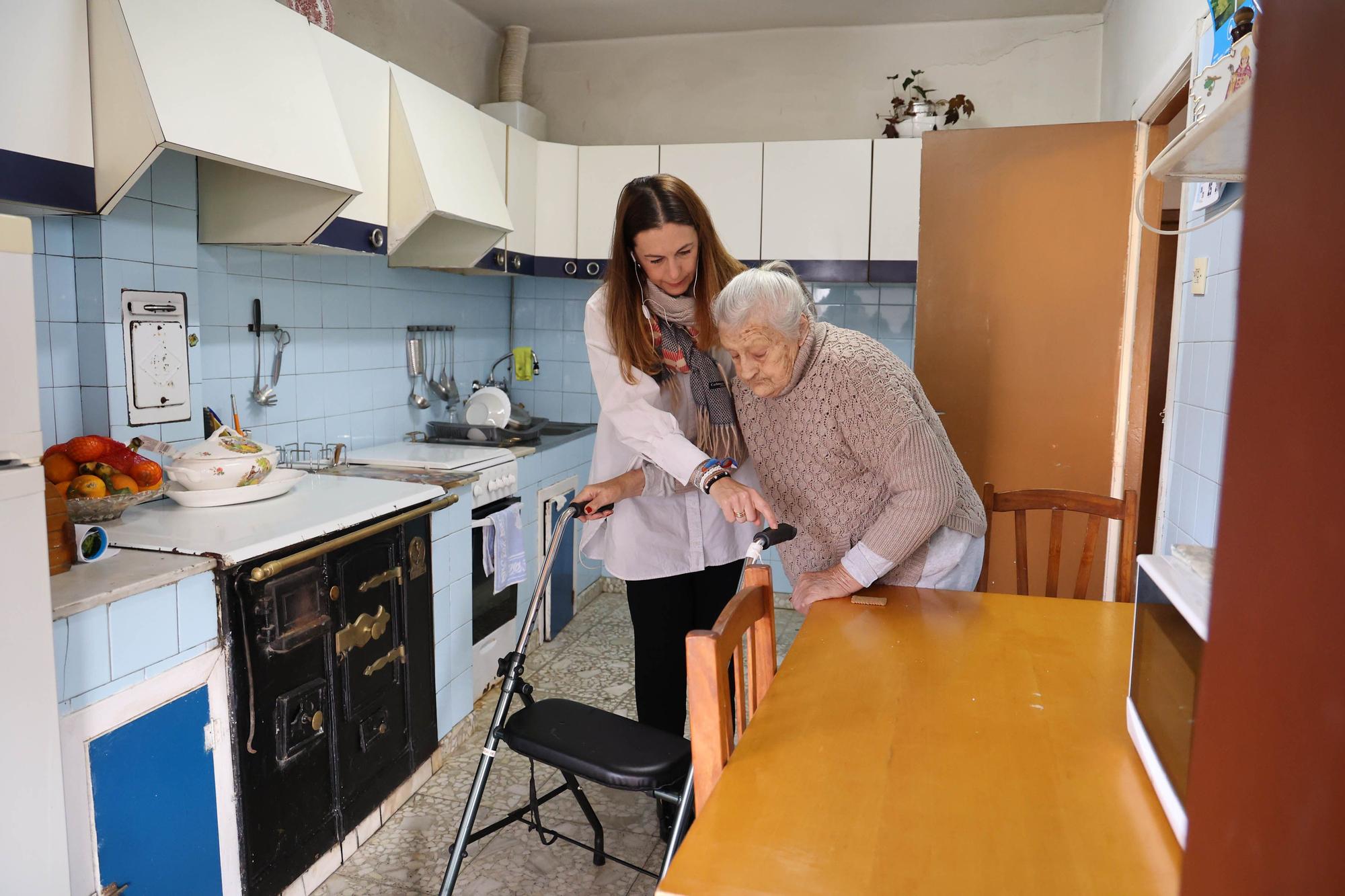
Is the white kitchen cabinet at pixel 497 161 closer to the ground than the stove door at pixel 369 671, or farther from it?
farther from it

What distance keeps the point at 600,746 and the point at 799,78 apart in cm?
355

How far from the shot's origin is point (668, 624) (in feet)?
7.09

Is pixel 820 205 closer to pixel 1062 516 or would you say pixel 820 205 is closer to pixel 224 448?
pixel 1062 516

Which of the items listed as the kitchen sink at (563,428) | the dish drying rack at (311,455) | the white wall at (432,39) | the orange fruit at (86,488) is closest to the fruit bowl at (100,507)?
the orange fruit at (86,488)

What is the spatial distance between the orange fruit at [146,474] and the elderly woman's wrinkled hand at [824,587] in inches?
57.8

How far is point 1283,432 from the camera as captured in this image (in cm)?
18

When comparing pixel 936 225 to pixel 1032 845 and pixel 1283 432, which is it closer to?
pixel 1032 845

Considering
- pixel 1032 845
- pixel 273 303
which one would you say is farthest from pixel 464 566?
pixel 1032 845

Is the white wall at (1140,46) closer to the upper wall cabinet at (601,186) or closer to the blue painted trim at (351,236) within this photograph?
the upper wall cabinet at (601,186)

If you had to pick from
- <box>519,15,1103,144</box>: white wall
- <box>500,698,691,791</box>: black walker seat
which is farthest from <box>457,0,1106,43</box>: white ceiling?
→ <box>500,698,691,791</box>: black walker seat

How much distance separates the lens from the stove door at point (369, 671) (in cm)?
222

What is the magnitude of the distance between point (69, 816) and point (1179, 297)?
2746 millimetres

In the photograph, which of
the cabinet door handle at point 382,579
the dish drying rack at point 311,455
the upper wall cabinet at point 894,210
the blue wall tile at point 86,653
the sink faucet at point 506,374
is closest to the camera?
the blue wall tile at point 86,653

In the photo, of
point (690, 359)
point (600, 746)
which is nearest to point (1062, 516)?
point (690, 359)
